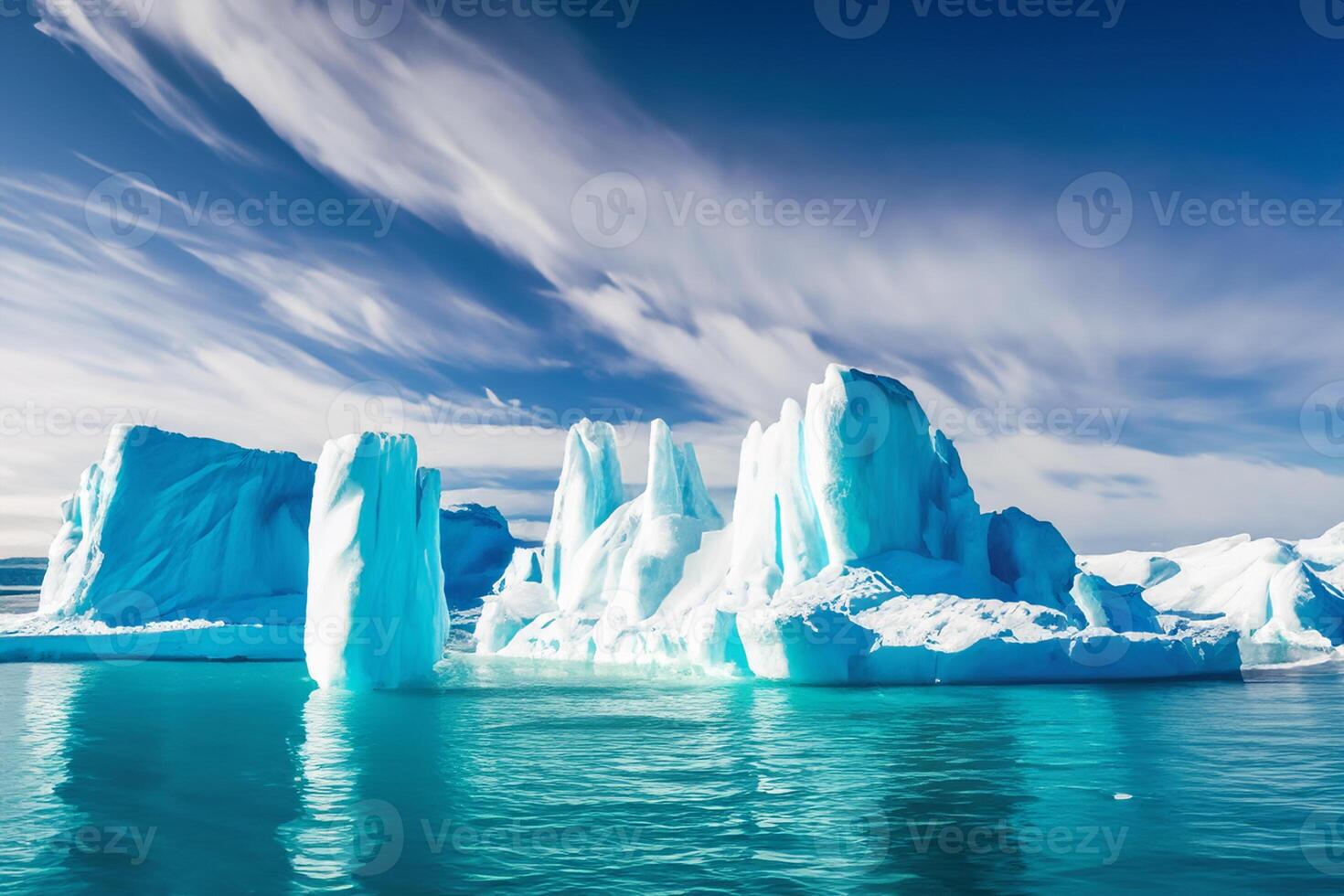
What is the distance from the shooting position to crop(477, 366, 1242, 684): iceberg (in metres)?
24.6

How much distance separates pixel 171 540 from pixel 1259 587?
5052 centimetres

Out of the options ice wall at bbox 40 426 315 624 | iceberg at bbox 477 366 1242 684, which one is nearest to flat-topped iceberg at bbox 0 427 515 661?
ice wall at bbox 40 426 315 624

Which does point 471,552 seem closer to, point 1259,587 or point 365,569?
point 365,569

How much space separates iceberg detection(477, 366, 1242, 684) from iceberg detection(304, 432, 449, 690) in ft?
30.0

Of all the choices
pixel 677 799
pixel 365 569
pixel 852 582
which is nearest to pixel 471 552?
pixel 852 582

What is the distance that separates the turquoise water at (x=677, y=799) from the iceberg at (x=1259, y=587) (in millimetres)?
18404

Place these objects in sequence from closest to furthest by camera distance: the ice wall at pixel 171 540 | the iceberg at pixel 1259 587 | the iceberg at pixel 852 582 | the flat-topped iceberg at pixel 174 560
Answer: the iceberg at pixel 852 582 → the iceberg at pixel 1259 587 → the flat-topped iceberg at pixel 174 560 → the ice wall at pixel 171 540

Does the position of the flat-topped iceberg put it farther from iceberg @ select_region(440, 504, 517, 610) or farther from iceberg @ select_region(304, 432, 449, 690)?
iceberg @ select_region(304, 432, 449, 690)

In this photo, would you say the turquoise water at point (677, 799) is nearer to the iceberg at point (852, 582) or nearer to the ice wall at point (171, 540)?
the iceberg at point (852, 582)

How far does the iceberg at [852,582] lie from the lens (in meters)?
24.6

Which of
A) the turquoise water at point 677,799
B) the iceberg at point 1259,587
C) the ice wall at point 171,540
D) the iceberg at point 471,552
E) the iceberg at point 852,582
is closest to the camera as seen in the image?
the turquoise water at point 677,799

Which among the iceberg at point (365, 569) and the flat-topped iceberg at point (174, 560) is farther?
the flat-topped iceberg at point (174, 560)

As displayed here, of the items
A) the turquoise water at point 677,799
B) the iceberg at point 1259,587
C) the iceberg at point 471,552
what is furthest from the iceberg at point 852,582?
the iceberg at point 471,552

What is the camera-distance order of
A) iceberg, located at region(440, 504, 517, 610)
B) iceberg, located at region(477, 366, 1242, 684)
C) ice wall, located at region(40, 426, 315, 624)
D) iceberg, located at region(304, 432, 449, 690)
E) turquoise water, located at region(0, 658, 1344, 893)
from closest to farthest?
turquoise water, located at region(0, 658, 1344, 893)
iceberg, located at region(304, 432, 449, 690)
iceberg, located at region(477, 366, 1242, 684)
ice wall, located at region(40, 426, 315, 624)
iceberg, located at region(440, 504, 517, 610)
